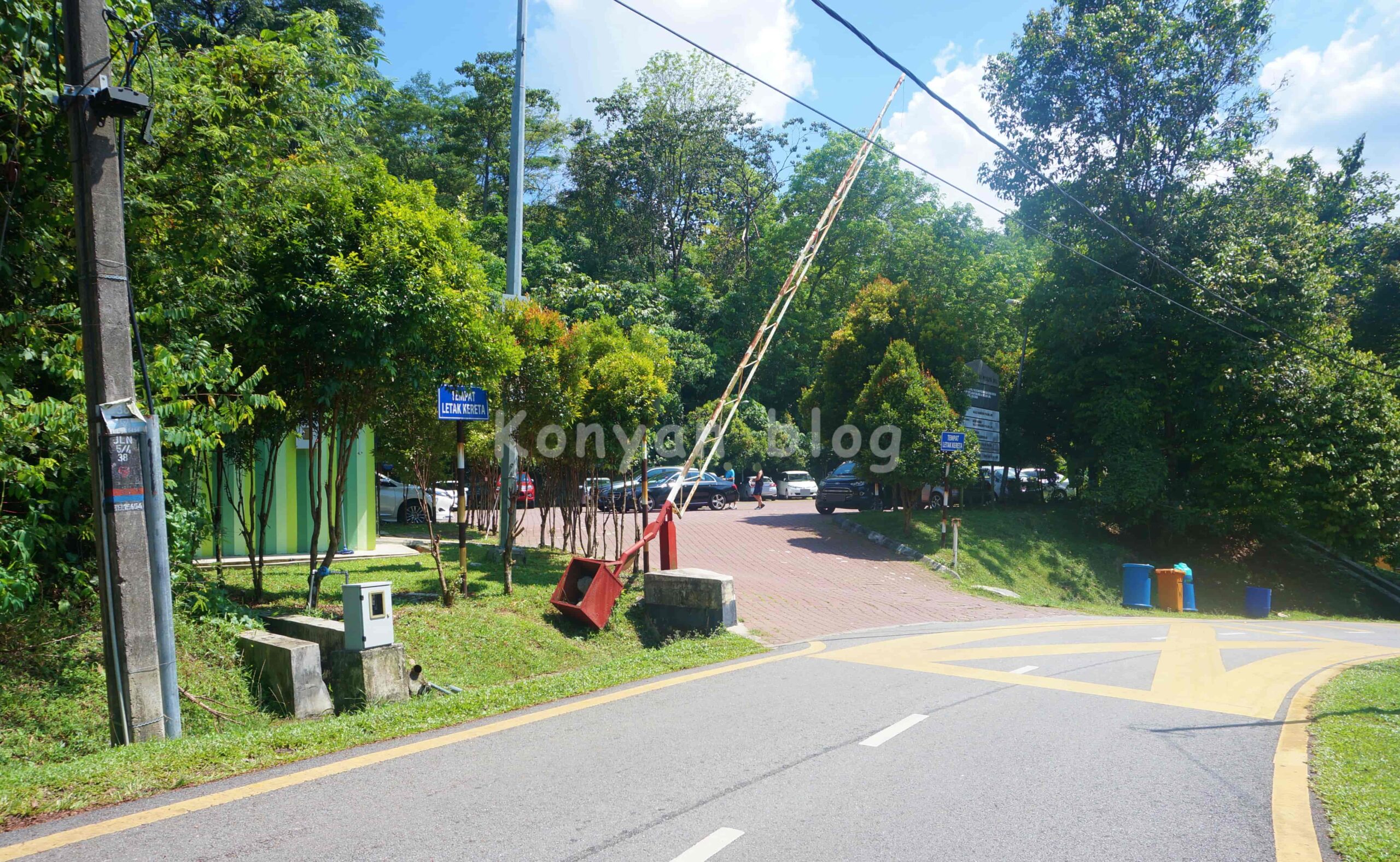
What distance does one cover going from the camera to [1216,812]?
510 cm

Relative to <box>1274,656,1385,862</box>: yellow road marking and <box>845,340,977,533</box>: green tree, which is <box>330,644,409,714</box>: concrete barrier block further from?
<box>845,340,977,533</box>: green tree

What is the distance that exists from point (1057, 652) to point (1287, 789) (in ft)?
18.6

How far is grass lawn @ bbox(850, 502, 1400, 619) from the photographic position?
22766mm

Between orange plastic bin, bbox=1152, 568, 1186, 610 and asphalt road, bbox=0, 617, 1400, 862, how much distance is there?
45.0 feet

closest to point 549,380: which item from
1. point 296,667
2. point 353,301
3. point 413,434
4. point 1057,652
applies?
point 413,434

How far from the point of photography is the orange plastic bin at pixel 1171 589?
21439 mm

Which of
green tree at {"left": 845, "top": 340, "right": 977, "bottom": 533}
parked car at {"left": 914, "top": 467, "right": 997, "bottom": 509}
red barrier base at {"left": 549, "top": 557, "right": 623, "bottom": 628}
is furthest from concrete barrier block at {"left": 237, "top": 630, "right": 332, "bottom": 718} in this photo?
parked car at {"left": 914, "top": 467, "right": 997, "bottom": 509}

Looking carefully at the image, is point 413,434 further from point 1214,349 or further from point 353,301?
point 1214,349

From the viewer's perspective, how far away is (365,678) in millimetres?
7812

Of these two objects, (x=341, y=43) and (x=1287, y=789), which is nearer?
(x=1287, y=789)

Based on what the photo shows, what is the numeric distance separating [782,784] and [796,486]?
37.4 meters

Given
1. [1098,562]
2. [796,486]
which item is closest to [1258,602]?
[1098,562]

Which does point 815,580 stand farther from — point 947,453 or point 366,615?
point 366,615

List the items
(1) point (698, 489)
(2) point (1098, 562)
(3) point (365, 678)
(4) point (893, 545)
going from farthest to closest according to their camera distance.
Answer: (1) point (698, 489) → (2) point (1098, 562) → (4) point (893, 545) → (3) point (365, 678)
